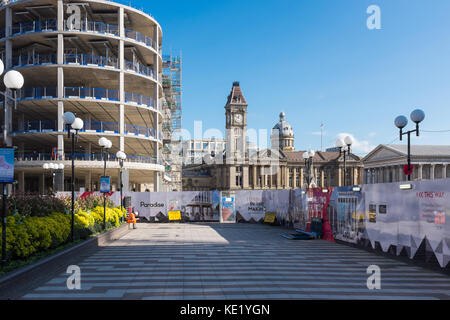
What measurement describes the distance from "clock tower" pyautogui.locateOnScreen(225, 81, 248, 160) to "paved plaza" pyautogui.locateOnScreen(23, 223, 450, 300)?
335ft

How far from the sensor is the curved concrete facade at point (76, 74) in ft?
139

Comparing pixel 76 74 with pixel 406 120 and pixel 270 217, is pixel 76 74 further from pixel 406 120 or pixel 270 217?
pixel 406 120

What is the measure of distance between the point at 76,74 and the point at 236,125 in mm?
76903

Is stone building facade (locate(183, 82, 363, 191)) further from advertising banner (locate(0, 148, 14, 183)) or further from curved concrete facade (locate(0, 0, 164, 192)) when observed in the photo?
advertising banner (locate(0, 148, 14, 183))

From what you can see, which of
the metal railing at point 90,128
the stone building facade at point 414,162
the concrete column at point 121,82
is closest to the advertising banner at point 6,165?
the concrete column at point 121,82

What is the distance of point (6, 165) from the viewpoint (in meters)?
9.45

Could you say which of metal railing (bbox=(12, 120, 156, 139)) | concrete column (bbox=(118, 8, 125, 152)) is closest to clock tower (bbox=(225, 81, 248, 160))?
metal railing (bbox=(12, 120, 156, 139))

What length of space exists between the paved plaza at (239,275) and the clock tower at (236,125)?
335 ft

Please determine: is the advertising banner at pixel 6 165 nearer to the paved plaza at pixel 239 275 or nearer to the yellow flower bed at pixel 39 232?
the yellow flower bed at pixel 39 232

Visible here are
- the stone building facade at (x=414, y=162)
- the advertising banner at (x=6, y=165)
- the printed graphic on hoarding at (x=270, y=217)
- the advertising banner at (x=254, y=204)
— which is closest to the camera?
the advertising banner at (x=6, y=165)

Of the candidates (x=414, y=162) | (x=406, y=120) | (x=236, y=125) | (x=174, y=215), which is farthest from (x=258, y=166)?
(x=406, y=120)

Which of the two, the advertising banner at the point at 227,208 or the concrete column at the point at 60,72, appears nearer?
the advertising banner at the point at 227,208

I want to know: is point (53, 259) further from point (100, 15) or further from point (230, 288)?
point (100, 15)

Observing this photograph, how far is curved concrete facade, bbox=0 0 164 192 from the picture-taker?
139 feet
